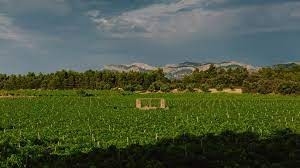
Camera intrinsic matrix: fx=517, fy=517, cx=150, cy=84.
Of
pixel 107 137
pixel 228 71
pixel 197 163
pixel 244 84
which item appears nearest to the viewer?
pixel 197 163

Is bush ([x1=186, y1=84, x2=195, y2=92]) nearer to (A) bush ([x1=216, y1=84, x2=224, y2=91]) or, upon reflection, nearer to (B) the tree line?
(B) the tree line

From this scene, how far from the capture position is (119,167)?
1547 cm

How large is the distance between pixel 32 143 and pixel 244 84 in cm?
8810

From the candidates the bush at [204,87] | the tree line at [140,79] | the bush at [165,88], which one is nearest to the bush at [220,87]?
the tree line at [140,79]

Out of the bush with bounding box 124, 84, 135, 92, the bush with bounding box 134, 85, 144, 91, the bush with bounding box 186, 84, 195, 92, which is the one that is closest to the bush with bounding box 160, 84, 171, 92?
the bush with bounding box 186, 84, 195, 92

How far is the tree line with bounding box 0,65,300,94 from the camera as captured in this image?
373ft

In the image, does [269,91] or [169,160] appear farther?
[269,91]

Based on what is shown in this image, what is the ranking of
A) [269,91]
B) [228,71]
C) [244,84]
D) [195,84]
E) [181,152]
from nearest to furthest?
[181,152]
[269,91]
[244,84]
[195,84]
[228,71]

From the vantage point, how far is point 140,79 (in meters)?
125

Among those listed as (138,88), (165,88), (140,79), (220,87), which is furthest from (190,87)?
(140,79)

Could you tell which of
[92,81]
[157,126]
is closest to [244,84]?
[92,81]

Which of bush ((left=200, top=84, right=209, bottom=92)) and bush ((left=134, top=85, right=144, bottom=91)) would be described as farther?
bush ((left=134, top=85, right=144, bottom=91))

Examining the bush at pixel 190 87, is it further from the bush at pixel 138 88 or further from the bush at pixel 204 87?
the bush at pixel 138 88

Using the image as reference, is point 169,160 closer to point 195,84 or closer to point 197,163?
point 197,163
